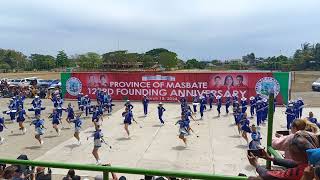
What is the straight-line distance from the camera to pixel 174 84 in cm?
3447

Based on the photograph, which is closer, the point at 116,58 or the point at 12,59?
the point at 116,58

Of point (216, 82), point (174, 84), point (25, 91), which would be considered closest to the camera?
point (216, 82)

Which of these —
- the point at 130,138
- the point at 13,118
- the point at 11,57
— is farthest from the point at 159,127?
the point at 11,57

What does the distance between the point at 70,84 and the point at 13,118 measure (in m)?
10.3

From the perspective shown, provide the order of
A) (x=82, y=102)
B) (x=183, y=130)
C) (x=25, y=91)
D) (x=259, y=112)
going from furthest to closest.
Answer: (x=25, y=91) < (x=82, y=102) < (x=259, y=112) < (x=183, y=130)

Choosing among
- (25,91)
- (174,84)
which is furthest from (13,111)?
(25,91)

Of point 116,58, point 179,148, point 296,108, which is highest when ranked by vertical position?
point 116,58

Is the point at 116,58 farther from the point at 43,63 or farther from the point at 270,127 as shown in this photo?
the point at 270,127

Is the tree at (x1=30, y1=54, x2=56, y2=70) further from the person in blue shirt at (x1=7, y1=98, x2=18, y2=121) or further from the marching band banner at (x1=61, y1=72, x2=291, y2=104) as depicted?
the person in blue shirt at (x1=7, y1=98, x2=18, y2=121)

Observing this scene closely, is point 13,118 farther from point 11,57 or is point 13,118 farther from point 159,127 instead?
point 11,57

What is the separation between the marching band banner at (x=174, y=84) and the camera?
→ 3209cm

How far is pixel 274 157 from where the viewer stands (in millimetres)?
3740

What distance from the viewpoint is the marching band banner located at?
3209 centimetres

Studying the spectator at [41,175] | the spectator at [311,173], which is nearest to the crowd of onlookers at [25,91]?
the spectator at [41,175]
